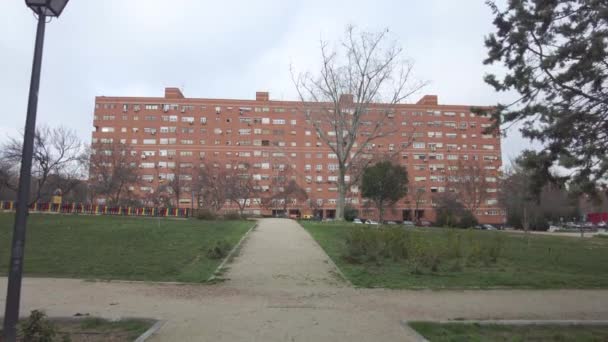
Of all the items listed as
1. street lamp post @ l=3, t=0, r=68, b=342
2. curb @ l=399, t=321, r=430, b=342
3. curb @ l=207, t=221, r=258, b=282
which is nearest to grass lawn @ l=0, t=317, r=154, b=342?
street lamp post @ l=3, t=0, r=68, b=342

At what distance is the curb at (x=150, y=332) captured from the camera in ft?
16.5

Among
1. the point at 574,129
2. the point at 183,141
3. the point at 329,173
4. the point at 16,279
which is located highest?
the point at 183,141

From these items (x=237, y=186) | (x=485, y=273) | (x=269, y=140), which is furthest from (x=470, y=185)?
(x=485, y=273)

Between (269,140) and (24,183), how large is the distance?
84.7 meters

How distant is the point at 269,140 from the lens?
8862 centimetres

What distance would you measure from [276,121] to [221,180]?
120ft

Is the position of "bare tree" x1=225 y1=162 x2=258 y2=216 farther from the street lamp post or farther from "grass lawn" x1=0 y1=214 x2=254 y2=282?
the street lamp post

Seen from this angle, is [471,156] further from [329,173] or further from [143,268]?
[143,268]

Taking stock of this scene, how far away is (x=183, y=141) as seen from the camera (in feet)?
285

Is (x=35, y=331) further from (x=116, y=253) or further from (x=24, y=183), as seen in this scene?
(x=116, y=253)

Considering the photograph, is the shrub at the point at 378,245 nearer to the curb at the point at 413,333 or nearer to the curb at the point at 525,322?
the curb at the point at 525,322

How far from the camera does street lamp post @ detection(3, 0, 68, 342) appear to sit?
13.7ft

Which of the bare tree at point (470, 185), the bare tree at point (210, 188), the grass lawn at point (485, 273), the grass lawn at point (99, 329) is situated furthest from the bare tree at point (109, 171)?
the bare tree at point (470, 185)

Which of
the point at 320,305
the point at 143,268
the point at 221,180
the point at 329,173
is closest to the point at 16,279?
the point at 320,305
